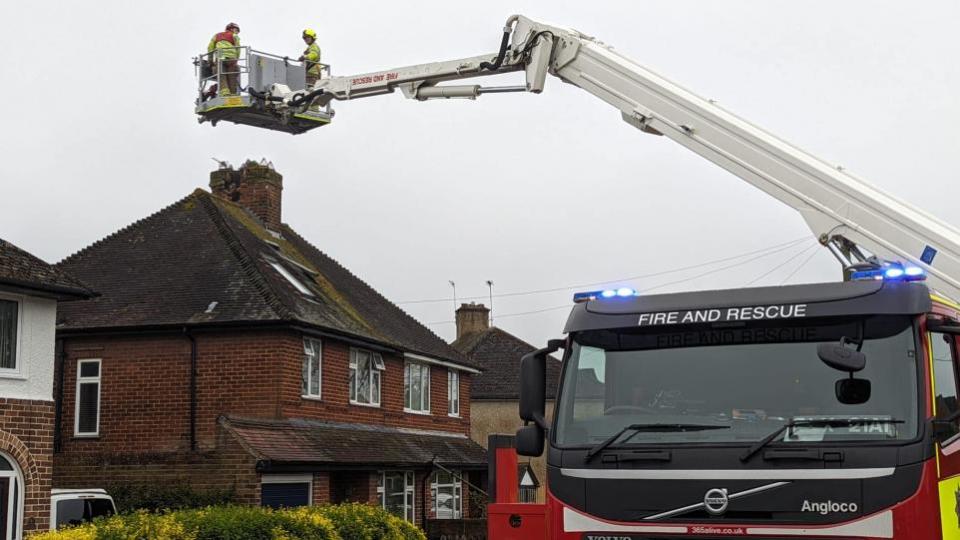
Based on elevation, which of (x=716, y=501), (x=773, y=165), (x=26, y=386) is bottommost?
(x=716, y=501)

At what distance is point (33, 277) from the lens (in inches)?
779

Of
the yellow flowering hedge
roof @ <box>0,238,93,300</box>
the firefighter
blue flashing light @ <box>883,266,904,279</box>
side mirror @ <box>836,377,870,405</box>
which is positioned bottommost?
the yellow flowering hedge

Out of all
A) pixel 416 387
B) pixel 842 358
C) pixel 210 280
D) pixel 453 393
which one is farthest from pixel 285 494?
pixel 842 358

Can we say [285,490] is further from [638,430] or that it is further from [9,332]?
[638,430]

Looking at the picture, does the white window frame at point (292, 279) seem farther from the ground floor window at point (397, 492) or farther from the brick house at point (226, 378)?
the ground floor window at point (397, 492)

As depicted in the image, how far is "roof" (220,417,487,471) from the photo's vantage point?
2452cm

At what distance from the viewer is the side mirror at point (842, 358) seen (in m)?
7.25

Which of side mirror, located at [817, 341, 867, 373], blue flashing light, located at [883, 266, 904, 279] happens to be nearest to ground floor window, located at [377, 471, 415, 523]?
blue flashing light, located at [883, 266, 904, 279]

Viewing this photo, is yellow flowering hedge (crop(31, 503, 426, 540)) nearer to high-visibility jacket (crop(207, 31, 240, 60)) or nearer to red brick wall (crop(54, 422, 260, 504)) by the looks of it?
red brick wall (crop(54, 422, 260, 504))

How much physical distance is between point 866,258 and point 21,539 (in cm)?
1386

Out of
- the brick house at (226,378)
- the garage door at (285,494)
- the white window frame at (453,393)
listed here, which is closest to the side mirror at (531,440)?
the brick house at (226,378)

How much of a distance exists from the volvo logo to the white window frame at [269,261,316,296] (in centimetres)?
2272

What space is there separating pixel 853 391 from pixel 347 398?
2272 centimetres

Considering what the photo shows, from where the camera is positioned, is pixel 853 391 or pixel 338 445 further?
pixel 338 445
